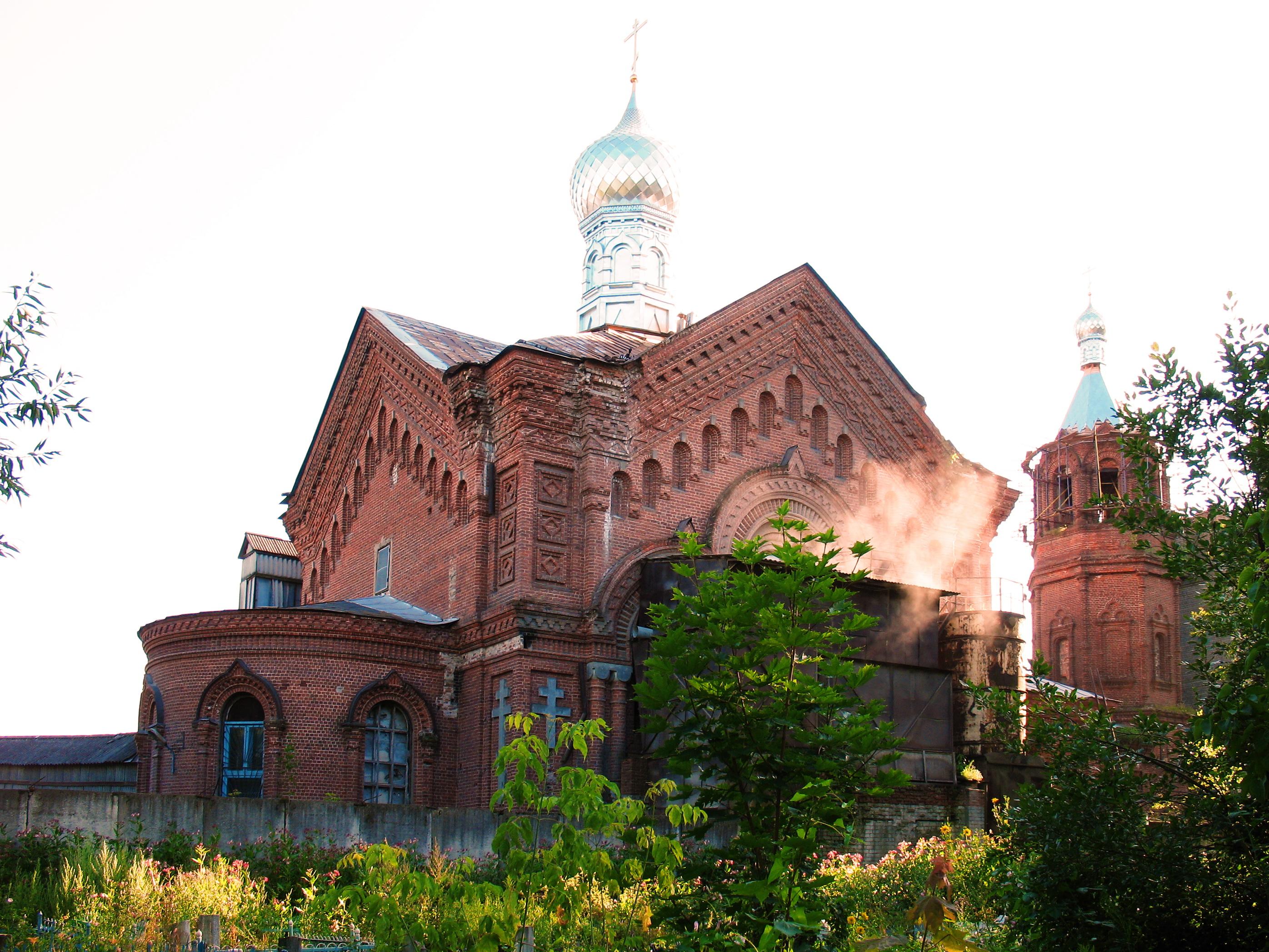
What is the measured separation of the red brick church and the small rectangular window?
6 cm

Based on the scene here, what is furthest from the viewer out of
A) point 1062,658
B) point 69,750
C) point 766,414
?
point 1062,658

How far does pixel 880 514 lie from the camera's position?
1014 inches

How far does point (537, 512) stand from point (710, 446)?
3891mm

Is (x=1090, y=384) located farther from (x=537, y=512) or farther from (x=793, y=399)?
(x=537, y=512)

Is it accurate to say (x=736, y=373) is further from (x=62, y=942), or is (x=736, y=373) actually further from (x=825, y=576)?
(x=62, y=942)

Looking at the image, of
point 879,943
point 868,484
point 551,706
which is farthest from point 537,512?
point 879,943

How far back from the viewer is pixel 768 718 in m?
9.75

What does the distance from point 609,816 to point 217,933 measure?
2782mm

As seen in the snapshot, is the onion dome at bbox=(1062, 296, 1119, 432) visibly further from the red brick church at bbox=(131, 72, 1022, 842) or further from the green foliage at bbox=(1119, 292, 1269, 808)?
the green foliage at bbox=(1119, 292, 1269, 808)

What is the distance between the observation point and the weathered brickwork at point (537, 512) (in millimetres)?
21109

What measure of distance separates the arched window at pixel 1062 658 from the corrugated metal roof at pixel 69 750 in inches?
937

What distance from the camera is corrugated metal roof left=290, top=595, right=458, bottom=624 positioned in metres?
21.7

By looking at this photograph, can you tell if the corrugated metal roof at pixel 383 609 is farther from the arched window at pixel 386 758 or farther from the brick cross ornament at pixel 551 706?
the brick cross ornament at pixel 551 706

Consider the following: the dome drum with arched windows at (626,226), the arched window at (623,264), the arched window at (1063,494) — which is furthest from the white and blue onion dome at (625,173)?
the arched window at (1063,494)
